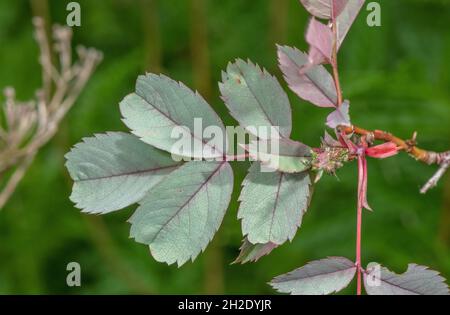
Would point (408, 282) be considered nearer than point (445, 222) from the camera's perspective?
Yes

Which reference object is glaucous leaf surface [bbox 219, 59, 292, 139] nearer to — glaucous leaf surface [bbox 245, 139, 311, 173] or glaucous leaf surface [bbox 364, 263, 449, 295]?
glaucous leaf surface [bbox 245, 139, 311, 173]

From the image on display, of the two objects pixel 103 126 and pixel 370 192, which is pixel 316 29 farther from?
pixel 103 126

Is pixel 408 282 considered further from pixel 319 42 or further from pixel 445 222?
pixel 445 222

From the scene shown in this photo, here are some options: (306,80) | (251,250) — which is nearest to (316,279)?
(251,250)

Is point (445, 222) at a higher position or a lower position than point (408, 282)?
higher
